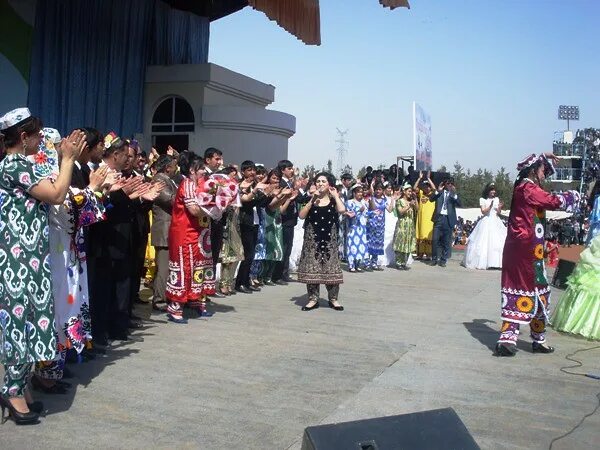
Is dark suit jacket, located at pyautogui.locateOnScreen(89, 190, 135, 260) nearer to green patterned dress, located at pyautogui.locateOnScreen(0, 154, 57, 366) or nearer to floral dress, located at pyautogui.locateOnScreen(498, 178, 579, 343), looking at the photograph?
green patterned dress, located at pyautogui.locateOnScreen(0, 154, 57, 366)

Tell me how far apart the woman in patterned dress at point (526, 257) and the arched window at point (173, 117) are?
11.0 meters

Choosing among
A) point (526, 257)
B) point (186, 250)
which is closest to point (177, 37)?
point (186, 250)

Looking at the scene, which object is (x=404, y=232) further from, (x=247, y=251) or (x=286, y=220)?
(x=247, y=251)

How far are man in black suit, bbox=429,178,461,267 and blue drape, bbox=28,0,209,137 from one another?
7.05 metres

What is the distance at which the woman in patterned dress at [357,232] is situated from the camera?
42.5ft

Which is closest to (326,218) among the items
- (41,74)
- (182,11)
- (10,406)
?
(10,406)

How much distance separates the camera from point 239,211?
30.0 ft

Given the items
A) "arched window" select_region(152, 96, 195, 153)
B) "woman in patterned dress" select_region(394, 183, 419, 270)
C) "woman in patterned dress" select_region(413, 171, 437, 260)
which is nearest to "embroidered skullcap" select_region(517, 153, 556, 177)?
"woman in patterned dress" select_region(394, 183, 419, 270)

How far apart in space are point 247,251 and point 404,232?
17.6 ft

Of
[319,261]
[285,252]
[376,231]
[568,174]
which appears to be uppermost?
[568,174]

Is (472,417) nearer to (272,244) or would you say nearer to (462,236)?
(272,244)

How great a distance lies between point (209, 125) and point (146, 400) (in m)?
11.9

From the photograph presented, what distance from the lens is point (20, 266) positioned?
4152mm

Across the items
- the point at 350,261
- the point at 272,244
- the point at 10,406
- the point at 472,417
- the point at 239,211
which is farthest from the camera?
the point at 350,261
